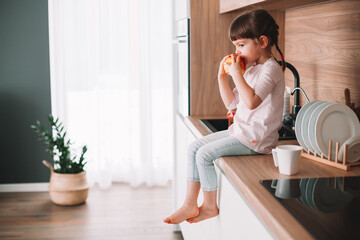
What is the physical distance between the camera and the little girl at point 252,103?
5.52 ft

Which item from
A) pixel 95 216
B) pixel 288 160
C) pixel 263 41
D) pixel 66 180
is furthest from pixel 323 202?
pixel 66 180

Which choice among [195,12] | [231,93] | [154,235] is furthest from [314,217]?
[154,235]

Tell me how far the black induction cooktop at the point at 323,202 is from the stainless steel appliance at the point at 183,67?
57.5 inches

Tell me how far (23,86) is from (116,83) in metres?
0.83

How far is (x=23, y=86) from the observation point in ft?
13.2

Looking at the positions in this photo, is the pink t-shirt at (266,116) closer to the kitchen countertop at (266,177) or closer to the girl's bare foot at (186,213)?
the kitchen countertop at (266,177)

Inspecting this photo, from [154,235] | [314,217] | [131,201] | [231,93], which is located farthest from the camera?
[131,201]

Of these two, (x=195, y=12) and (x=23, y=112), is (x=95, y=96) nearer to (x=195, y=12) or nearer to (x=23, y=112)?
(x=23, y=112)

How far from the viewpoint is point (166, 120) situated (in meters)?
4.22

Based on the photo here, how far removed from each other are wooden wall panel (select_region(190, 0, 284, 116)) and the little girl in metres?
0.87

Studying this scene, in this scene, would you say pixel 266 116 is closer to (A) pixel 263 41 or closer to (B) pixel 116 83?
(A) pixel 263 41

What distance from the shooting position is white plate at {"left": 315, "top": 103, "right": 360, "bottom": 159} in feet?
5.07

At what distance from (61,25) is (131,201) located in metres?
1.66

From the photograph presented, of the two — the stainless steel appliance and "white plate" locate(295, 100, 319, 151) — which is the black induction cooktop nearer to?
"white plate" locate(295, 100, 319, 151)
